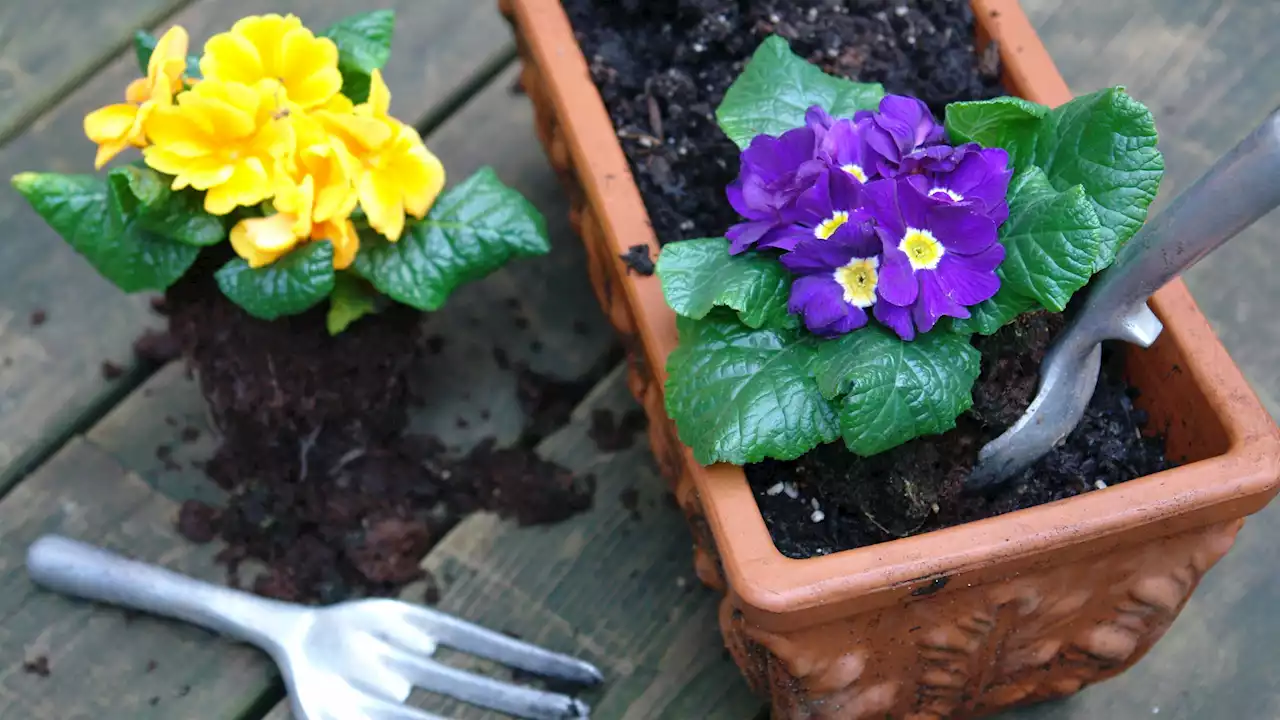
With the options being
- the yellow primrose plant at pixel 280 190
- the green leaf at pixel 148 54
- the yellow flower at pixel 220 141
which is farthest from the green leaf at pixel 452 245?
the green leaf at pixel 148 54

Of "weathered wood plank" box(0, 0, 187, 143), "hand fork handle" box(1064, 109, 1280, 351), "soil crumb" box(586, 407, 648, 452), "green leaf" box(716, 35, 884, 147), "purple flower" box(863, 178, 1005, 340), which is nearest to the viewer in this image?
"hand fork handle" box(1064, 109, 1280, 351)

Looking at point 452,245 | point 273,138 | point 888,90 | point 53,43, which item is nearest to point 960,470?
point 888,90

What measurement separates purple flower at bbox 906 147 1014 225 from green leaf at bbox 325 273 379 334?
19.3 inches

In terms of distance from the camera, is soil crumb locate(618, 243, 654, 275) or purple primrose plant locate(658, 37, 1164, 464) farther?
soil crumb locate(618, 243, 654, 275)

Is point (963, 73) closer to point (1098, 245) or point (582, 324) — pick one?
point (1098, 245)

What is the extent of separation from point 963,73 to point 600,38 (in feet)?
1.01

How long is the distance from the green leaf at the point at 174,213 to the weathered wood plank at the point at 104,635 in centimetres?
27

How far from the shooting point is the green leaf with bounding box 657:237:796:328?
755 mm

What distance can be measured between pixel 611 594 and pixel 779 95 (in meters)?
0.45

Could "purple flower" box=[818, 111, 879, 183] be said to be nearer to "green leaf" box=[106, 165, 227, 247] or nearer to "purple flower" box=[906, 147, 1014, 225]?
"purple flower" box=[906, 147, 1014, 225]

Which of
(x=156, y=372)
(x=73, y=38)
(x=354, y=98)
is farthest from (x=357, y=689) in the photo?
(x=73, y=38)

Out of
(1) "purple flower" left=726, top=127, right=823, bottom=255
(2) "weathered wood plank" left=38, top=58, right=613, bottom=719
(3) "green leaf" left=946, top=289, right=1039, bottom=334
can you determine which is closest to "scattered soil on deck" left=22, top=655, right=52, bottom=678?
(2) "weathered wood plank" left=38, top=58, right=613, bottom=719

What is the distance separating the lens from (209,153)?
3.01 feet

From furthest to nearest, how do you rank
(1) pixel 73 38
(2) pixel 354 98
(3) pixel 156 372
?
1. (1) pixel 73 38
2. (3) pixel 156 372
3. (2) pixel 354 98
